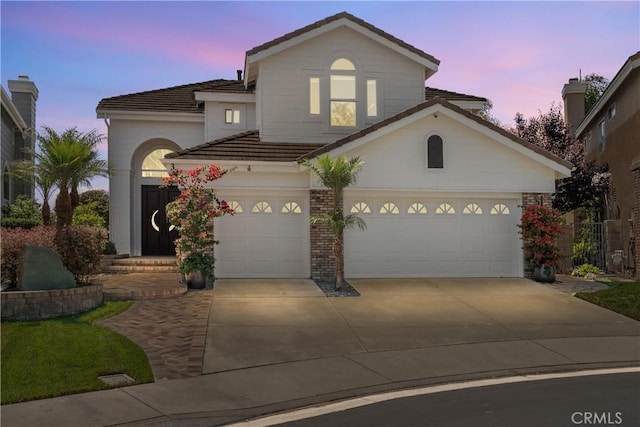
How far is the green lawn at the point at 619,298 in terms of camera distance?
11.7m

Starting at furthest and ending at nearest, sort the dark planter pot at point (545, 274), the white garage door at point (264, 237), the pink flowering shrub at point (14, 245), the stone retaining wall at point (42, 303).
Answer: the dark planter pot at point (545, 274), the white garage door at point (264, 237), the pink flowering shrub at point (14, 245), the stone retaining wall at point (42, 303)

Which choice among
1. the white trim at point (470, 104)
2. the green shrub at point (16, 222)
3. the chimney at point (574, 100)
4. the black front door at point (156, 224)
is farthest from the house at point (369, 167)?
the chimney at point (574, 100)

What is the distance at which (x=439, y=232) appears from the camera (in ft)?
51.2

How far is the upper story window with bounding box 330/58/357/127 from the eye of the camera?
1695cm

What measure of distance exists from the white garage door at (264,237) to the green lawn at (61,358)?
5.48m

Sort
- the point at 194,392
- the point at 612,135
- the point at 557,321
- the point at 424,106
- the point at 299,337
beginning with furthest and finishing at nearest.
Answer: the point at 612,135, the point at 424,106, the point at 557,321, the point at 299,337, the point at 194,392

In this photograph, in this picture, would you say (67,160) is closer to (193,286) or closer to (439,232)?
(193,286)

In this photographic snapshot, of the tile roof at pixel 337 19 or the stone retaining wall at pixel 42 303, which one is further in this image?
the tile roof at pixel 337 19

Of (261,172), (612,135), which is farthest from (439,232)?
(612,135)

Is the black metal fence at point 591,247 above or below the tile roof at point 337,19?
below

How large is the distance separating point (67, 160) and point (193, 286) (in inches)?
204

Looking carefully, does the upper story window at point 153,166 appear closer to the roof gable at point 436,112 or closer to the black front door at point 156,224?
the black front door at point 156,224

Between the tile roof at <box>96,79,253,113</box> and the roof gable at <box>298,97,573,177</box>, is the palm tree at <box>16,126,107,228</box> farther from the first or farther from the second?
the roof gable at <box>298,97,573,177</box>

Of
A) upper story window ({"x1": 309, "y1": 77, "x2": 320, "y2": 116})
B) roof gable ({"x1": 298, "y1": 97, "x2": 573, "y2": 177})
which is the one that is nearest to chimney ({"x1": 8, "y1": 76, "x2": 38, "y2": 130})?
upper story window ({"x1": 309, "y1": 77, "x2": 320, "y2": 116})
